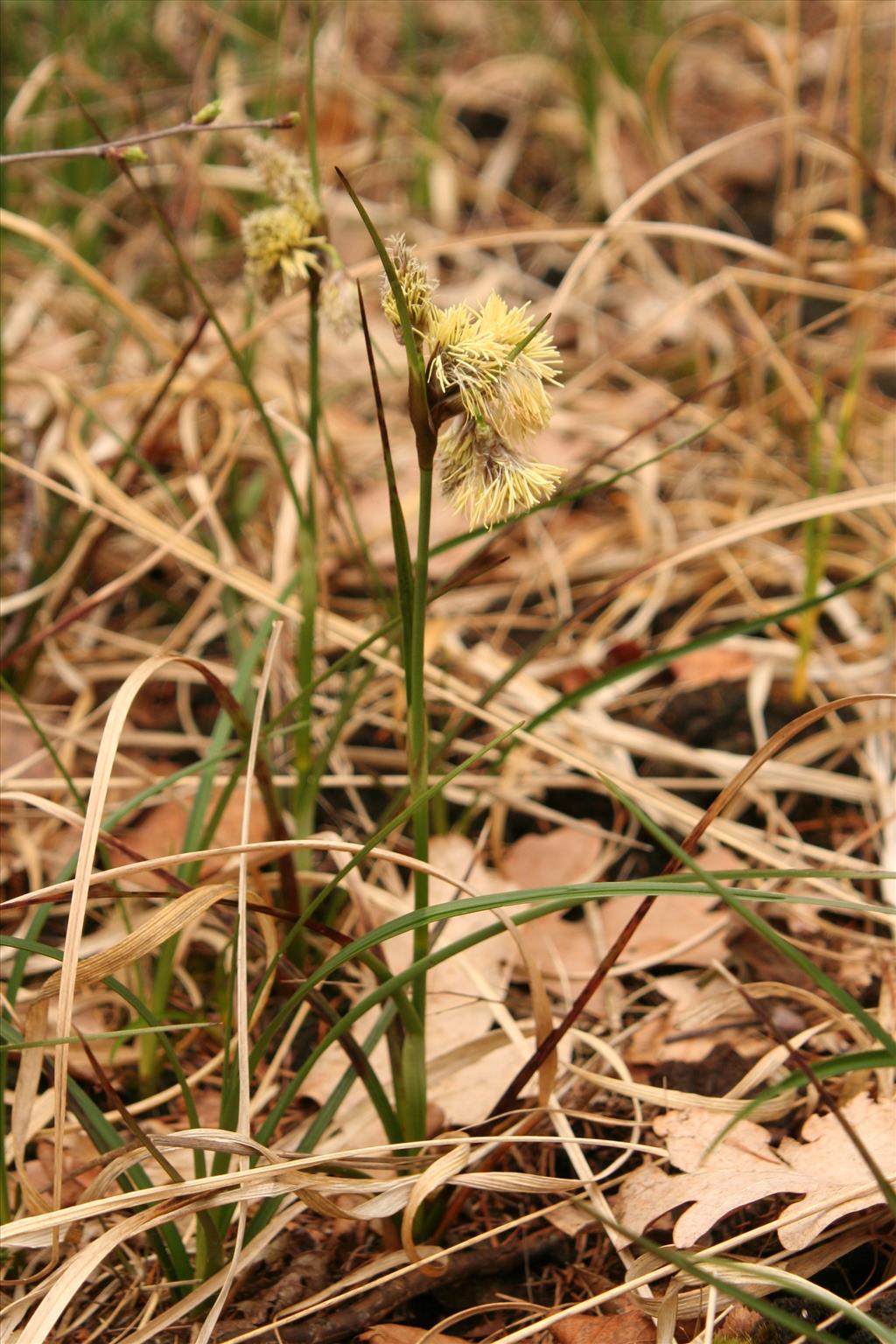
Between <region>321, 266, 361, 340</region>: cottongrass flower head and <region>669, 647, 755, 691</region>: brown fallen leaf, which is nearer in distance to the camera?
<region>321, 266, 361, 340</region>: cottongrass flower head

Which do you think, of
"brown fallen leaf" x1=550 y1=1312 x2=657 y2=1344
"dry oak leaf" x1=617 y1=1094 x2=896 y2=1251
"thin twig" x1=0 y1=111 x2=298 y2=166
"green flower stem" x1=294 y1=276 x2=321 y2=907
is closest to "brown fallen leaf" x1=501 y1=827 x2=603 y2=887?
"green flower stem" x1=294 y1=276 x2=321 y2=907

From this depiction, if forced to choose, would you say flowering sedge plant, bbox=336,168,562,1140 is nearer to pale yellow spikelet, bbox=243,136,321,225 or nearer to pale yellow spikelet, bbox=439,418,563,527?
pale yellow spikelet, bbox=439,418,563,527

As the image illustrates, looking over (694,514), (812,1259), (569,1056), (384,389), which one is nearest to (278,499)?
(384,389)

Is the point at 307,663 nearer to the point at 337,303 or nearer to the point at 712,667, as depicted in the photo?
the point at 337,303

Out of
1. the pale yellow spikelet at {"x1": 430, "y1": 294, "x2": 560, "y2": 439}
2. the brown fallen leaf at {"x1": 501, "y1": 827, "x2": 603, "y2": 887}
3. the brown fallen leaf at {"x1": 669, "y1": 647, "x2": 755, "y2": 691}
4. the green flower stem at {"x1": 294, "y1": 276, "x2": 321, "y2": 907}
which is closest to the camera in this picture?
the pale yellow spikelet at {"x1": 430, "y1": 294, "x2": 560, "y2": 439}

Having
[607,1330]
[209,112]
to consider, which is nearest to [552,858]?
[607,1330]
